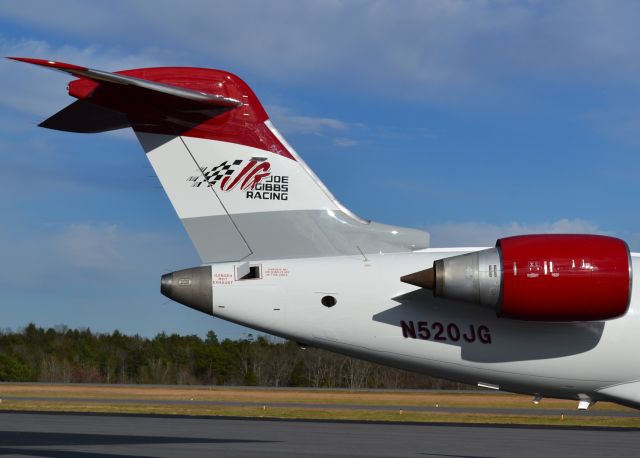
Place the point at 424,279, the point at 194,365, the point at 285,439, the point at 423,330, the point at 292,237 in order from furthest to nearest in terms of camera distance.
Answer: the point at 194,365 → the point at 285,439 → the point at 292,237 → the point at 423,330 → the point at 424,279

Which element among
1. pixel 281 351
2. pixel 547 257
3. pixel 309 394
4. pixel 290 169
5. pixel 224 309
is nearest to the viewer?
pixel 547 257

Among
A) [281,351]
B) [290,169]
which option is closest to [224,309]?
[290,169]

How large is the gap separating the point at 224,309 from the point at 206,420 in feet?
60.5

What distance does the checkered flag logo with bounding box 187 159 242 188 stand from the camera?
11.0 meters

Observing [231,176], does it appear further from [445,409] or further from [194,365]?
[194,365]

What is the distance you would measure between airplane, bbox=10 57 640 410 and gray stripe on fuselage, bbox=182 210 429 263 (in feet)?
0.05

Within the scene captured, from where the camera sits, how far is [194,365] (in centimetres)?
7319

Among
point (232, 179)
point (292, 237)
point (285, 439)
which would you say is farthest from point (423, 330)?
point (285, 439)

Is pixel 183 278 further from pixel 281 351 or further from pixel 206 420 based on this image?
pixel 281 351

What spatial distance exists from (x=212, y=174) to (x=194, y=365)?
2514 inches

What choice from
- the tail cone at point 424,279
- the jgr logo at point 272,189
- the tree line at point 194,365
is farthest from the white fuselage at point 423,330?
the tree line at point 194,365

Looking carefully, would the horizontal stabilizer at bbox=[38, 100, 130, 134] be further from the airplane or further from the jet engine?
the jet engine

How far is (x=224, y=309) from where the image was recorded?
10.5 meters

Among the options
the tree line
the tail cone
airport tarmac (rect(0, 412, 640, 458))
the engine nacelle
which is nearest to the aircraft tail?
the tail cone
